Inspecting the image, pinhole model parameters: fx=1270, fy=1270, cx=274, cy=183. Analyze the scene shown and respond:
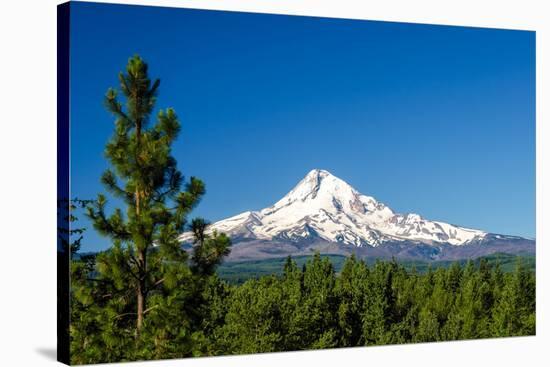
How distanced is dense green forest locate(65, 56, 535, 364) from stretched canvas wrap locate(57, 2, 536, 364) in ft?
0.05

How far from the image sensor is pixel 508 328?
1261cm

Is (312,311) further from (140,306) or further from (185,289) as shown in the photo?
(140,306)

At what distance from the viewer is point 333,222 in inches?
469

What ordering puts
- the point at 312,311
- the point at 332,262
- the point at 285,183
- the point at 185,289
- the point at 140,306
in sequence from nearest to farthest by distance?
the point at 140,306
the point at 185,289
the point at 285,183
the point at 312,311
the point at 332,262

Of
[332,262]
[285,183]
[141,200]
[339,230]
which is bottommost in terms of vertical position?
[332,262]

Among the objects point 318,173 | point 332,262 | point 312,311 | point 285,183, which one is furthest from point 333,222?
point 312,311

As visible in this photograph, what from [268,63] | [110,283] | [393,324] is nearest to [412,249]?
[393,324]

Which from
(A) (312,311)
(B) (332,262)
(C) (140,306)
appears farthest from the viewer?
(B) (332,262)

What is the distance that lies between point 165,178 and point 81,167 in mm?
835

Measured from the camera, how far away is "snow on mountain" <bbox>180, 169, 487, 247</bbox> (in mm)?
11398

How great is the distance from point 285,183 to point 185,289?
137 cm

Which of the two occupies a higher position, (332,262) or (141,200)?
(141,200)

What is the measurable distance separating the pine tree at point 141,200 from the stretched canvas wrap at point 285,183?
0.02 m

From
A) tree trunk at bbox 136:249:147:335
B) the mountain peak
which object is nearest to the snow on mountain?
the mountain peak
